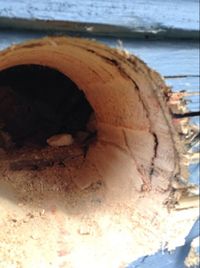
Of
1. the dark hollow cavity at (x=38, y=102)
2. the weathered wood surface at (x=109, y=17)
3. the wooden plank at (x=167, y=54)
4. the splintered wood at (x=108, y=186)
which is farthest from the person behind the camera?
the dark hollow cavity at (x=38, y=102)

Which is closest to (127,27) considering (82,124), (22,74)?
(82,124)

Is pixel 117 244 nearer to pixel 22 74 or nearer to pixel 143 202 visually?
pixel 143 202

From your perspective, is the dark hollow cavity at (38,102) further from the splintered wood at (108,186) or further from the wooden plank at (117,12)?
the wooden plank at (117,12)

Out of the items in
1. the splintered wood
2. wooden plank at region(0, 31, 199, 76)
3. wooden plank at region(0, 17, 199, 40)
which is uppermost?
wooden plank at region(0, 17, 199, 40)

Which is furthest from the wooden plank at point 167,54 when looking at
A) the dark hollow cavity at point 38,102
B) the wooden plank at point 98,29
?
the dark hollow cavity at point 38,102

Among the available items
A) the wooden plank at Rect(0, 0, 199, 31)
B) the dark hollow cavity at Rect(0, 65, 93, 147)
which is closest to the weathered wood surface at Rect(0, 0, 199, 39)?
the wooden plank at Rect(0, 0, 199, 31)

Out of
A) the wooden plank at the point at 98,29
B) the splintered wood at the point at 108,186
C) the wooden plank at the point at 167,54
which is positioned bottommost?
the splintered wood at the point at 108,186

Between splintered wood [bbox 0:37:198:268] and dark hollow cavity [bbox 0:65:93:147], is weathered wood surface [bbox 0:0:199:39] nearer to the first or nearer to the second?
splintered wood [bbox 0:37:198:268]
